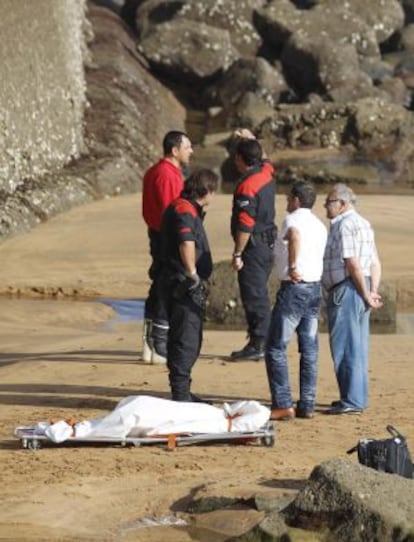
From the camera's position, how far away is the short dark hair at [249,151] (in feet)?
39.2

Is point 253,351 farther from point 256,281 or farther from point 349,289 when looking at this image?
point 349,289

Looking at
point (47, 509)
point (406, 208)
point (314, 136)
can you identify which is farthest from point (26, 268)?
point (314, 136)

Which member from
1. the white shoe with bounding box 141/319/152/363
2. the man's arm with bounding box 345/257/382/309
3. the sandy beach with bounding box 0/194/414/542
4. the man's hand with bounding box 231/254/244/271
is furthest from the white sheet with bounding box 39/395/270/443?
the white shoe with bounding box 141/319/152/363

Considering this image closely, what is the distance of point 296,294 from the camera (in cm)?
1038

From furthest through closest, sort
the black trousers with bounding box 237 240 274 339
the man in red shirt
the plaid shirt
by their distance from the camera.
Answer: the black trousers with bounding box 237 240 274 339
the man in red shirt
the plaid shirt

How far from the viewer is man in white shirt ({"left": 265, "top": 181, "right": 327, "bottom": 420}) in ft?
33.9

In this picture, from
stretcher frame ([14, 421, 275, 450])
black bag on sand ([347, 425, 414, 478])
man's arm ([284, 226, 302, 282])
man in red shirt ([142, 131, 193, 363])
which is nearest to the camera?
black bag on sand ([347, 425, 414, 478])

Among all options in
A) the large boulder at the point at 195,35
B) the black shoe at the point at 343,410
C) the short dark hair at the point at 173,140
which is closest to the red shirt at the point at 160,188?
the short dark hair at the point at 173,140

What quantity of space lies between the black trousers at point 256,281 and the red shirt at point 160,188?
69 centimetres

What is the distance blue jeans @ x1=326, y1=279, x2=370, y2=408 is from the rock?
2.74m

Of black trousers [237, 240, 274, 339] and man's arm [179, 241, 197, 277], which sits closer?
man's arm [179, 241, 197, 277]

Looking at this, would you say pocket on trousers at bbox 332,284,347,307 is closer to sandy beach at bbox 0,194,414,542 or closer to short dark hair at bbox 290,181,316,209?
short dark hair at bbox 290,181,316,209

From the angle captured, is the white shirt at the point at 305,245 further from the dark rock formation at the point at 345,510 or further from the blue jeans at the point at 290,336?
the dark rock formation at the point at 345,510

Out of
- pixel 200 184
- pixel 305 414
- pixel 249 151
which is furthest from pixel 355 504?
pixel 249 151
